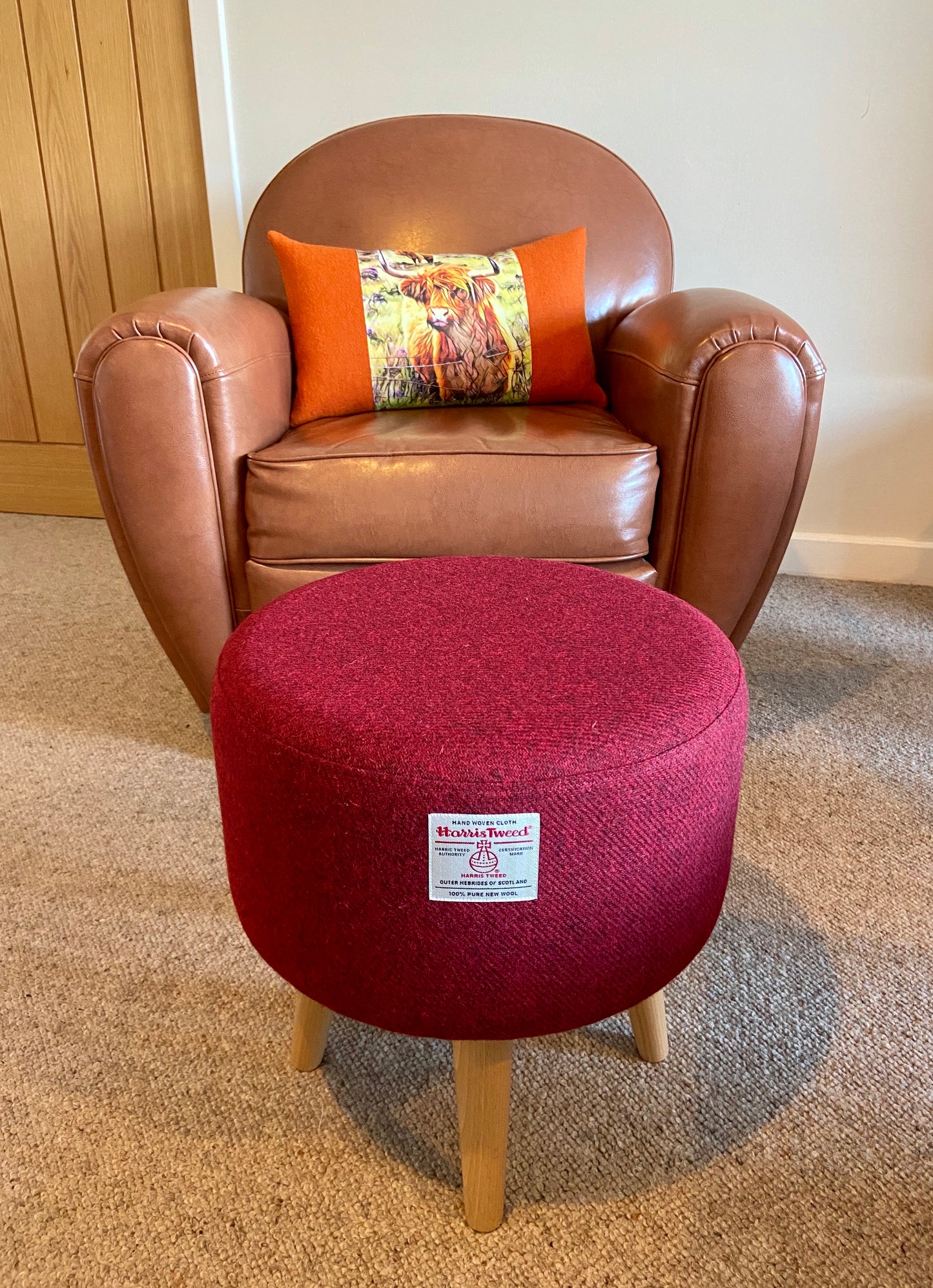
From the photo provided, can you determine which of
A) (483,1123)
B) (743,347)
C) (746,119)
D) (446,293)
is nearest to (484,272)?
(446,293)

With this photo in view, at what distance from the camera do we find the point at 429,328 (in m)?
1.62

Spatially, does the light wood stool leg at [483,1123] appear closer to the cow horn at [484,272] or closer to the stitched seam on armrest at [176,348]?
the stitched seam on armrest at [176,348]

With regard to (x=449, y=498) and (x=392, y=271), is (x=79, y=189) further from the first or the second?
(x=449, y=498)

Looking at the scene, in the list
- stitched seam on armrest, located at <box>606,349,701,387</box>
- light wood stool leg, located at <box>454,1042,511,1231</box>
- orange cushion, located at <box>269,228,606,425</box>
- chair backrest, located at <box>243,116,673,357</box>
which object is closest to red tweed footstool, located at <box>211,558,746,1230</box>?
light wood stool leg, located at <box>454,1042,511,1231</box>

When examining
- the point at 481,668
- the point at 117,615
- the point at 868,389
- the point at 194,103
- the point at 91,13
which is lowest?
the point at 117,615

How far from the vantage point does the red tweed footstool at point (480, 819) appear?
2.22ft

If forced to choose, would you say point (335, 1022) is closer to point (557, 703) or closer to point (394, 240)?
point (557, 703)

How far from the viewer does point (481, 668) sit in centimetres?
78

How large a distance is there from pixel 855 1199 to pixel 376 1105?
1.42 ft

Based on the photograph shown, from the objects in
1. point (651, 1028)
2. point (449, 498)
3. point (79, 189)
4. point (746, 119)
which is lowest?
point (651, 1028)

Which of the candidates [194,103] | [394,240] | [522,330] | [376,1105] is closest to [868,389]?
[522,330]

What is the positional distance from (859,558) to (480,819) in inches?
72.0

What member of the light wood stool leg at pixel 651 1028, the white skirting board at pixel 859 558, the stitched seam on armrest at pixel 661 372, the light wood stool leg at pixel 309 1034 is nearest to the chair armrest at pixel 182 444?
the stitched seam on armrest at pixel 661 372

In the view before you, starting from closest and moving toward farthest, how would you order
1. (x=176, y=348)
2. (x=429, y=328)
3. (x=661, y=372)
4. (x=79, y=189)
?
(x=176, y=348), (x=661, y=372), (x=429, y=328), (x=79, y=189)
